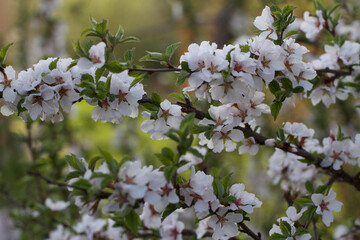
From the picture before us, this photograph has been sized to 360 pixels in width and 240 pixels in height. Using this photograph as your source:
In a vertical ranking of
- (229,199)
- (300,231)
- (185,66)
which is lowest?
(300,231)

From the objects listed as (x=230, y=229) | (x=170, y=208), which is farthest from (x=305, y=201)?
(x=170, y=208)

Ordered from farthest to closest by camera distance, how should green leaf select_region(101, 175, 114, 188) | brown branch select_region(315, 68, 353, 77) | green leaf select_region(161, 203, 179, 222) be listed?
brown branch select_region(315, 68, 353, 77)
green leaf select_region(161, 203, 179, 222)
green leaf select_region(101, 175, 114, 188)

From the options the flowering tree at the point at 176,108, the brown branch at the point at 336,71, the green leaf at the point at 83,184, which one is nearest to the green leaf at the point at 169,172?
the flowering tree at the point at 176,108

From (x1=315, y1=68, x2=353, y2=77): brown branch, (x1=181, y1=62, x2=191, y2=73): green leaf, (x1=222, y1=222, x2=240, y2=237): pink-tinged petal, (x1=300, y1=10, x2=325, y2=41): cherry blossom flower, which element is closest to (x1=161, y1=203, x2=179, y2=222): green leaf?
(x1=222, y1=222, x2=240, y2=237): pink-tinged petal

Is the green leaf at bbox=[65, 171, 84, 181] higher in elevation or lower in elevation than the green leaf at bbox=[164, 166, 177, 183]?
higher

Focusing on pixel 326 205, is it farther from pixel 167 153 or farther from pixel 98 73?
pixel 98 73

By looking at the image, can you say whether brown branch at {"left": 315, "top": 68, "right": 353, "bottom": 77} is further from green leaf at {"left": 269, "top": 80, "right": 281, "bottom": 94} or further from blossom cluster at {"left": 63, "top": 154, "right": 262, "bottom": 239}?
blossom cluster at {"left": 63, "top": 154, "right": 262, "bottom": 239}

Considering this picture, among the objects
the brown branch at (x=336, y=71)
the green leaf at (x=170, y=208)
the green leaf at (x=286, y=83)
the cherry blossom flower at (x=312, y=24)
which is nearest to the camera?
the green leaf at (x=170, y=208)

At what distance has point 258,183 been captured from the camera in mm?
2322

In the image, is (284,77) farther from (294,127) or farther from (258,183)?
(258,183)

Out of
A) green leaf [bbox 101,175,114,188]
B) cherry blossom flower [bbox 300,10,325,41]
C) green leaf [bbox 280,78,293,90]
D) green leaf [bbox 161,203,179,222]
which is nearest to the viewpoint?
green leaf [bbox 101,175,114,188]

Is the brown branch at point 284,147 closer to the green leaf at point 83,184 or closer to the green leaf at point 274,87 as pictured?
the green leaf at point 274,87

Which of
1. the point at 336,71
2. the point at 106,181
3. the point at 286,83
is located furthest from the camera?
the point at 336,71

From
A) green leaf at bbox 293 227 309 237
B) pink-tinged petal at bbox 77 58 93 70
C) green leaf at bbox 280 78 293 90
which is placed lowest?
green leaf at bbox 293 227 309 237
